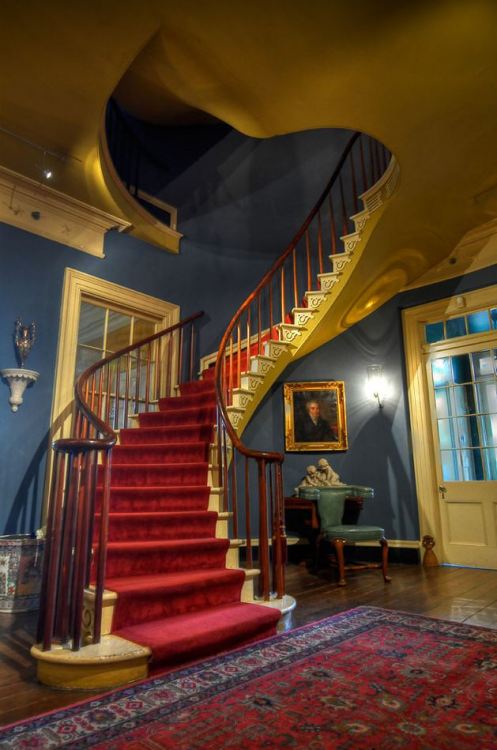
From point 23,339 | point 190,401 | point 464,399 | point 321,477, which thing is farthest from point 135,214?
point 464,399

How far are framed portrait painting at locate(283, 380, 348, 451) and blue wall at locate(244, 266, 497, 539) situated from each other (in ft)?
0.27

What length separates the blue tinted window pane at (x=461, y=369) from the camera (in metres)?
4.73

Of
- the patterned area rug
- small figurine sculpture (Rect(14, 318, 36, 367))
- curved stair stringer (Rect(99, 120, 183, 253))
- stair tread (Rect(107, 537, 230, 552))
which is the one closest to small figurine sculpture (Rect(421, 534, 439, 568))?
the patterned area rug

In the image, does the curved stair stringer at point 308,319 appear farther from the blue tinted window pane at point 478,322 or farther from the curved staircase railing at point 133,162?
the curved staircase railing at point 133,162

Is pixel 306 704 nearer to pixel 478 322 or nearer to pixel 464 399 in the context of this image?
pixel 464 399

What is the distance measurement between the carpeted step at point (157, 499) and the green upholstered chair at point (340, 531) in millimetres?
1247

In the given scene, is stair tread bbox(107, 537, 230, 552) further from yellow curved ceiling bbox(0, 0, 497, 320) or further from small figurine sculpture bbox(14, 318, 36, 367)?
yellow curved ceiling bbox(0, 0, 497, 320)

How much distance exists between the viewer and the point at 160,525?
2.88 meters

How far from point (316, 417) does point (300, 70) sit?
337cm

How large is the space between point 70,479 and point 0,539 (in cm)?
169

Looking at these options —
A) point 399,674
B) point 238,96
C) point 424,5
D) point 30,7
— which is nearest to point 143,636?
point 399,674

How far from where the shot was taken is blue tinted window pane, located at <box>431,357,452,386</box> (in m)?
4.85

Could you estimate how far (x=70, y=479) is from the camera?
2.14 meters

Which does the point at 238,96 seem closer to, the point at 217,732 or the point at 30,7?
the point at 30,7
